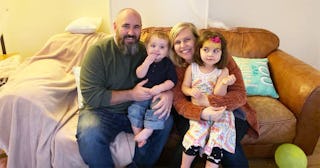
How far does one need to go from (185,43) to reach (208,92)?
328mm

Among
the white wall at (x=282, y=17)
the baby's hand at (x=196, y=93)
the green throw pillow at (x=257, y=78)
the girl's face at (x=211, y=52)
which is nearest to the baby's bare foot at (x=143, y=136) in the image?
the baby's hand at (x=196, y=93)

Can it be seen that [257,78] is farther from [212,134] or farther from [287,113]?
[212,134]

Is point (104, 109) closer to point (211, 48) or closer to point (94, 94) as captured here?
point (94, 94)

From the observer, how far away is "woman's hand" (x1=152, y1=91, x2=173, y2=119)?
1542mm

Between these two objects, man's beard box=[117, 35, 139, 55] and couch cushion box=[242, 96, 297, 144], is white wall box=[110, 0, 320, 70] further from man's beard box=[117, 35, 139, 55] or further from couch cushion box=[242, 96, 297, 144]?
couch cushion box=[242, 96, 297, 144]

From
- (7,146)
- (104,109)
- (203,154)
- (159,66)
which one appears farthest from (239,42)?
(7,146)

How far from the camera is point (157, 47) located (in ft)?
5.05

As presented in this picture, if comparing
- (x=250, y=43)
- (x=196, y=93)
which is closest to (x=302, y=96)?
(x=250, y=43)

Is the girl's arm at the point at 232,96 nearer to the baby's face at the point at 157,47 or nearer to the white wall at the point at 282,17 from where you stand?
the baby's face at the point at 157,47

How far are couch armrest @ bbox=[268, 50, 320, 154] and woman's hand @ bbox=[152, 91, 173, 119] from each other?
0.87 meters

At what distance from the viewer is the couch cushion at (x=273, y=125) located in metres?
1.73

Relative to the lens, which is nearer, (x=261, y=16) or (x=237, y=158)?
(x=237, y=158)

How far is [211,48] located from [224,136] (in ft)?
1.64

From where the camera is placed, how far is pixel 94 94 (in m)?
1.55
